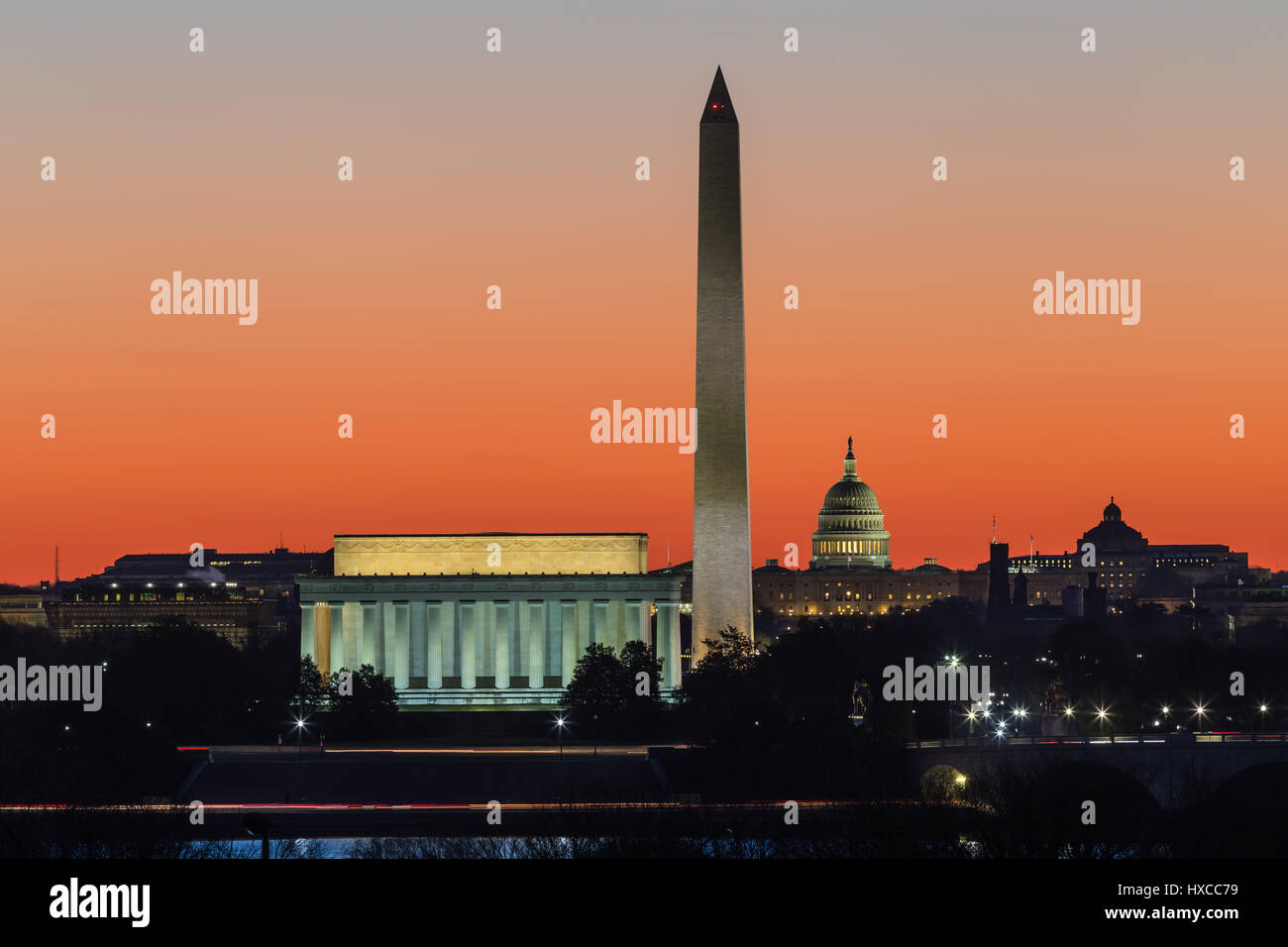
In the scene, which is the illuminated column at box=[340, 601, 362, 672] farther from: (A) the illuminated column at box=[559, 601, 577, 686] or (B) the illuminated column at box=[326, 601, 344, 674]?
(A) the illuminated column at box=[559, 601, 577, 686]

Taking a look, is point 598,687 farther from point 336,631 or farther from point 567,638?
point 336,631

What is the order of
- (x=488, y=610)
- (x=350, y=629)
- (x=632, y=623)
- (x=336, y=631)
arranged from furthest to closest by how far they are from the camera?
(x=336, y=631) → (x=350, y=629) → (x=488, y=610) → (x=632, y=623)

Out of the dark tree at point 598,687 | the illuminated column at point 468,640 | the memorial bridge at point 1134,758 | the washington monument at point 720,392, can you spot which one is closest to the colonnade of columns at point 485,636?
the illuminated column at point 468,640

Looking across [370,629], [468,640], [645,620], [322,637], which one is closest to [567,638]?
[645,620]

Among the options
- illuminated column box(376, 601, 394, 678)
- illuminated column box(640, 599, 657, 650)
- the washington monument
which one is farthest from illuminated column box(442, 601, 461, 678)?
the washington monument
